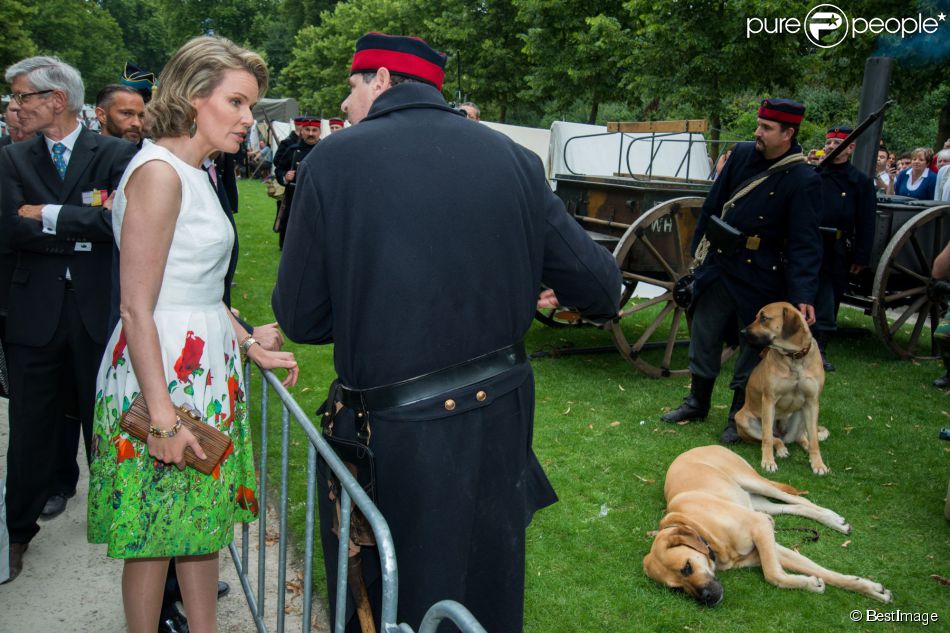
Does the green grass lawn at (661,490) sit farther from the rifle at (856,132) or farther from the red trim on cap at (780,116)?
the red trim on cap at (780,116)

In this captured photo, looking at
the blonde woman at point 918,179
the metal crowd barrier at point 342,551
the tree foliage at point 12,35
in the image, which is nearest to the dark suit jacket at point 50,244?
the metal crowd barrier at point 342,551

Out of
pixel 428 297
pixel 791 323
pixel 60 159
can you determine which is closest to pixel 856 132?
pixel 791 323

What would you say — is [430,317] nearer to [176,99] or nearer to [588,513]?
[176,99]

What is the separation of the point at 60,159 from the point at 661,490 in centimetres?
375

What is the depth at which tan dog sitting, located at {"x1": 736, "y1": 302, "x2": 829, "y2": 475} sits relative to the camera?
16.8 feet

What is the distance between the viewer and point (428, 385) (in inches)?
75.0

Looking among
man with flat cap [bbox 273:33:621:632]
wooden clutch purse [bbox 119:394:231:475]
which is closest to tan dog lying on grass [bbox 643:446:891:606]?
man with flat cap [bbox 273:33:621:632]

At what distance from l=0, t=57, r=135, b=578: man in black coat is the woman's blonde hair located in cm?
131

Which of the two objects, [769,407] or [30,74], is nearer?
[30,74]

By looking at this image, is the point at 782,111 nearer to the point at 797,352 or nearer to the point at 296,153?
the point at 797,352

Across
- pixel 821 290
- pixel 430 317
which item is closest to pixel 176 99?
pixel 430 317

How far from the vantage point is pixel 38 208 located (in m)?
3.34

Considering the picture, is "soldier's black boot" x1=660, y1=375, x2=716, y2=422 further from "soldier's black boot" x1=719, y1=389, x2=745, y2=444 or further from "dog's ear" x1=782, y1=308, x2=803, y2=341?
"dog's ear" x1=782, y1=308, x2=803, y2=341

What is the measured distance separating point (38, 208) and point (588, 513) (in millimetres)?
3192
